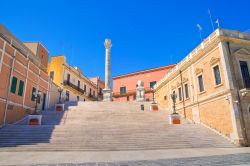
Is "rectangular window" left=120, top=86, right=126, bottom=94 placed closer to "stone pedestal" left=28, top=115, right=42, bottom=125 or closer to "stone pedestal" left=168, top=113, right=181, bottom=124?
"stone pedestal" left=168, top=113, right=181, bottom=124

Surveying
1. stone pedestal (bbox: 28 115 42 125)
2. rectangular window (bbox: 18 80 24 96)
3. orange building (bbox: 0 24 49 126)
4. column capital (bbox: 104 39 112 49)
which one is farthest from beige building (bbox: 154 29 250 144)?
column capital (bbox: 104 39 112 49)

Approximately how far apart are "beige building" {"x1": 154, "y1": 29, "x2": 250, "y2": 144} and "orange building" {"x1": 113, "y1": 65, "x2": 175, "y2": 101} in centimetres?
1772

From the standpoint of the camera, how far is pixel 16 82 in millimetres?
16938

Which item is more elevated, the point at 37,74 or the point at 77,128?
the point at 37,74

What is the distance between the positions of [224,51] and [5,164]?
16309 millimetres

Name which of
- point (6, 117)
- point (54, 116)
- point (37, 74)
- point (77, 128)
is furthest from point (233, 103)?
point (37, 74)

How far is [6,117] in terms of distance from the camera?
1528cm

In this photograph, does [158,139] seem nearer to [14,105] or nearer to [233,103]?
[233,103]

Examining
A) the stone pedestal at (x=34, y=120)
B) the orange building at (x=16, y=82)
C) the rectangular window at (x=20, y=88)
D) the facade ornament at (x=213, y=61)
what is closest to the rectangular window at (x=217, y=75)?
the facade ornament at (x=213, y=61)

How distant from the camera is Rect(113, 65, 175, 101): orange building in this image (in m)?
38.8

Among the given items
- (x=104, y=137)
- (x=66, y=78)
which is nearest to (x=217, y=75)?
(x=104, y=137)

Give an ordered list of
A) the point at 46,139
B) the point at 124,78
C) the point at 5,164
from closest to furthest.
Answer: the point at 5,164 < the point at 46,139 < the point at 124,78

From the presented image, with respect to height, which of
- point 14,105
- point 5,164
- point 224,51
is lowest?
point 5,164

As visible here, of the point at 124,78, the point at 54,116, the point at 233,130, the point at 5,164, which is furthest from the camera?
the point at 124,78
